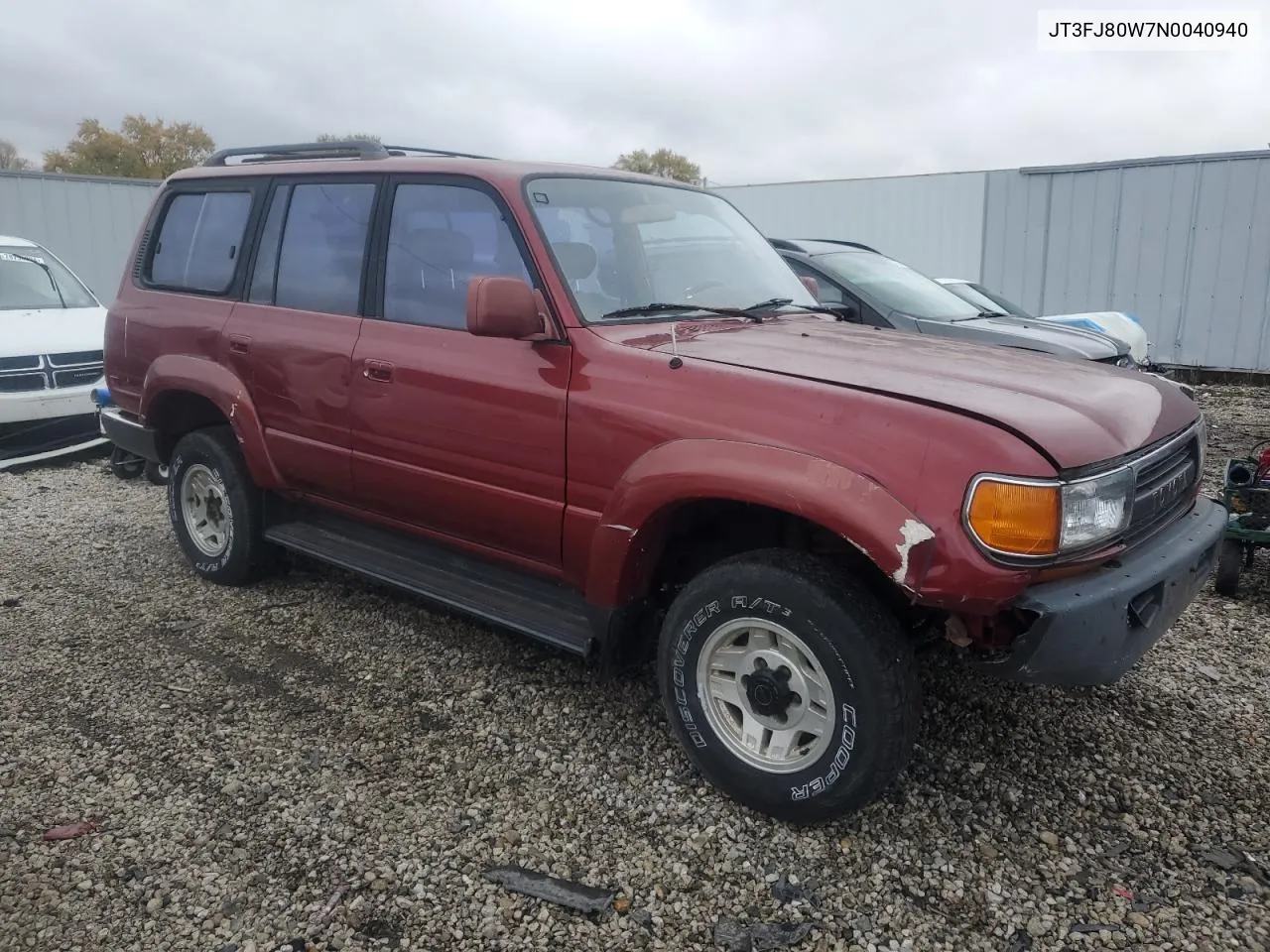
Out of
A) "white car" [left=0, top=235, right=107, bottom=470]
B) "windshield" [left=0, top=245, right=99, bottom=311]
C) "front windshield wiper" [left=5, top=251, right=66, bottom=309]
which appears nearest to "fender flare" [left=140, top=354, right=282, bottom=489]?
"white car" [left=0, top=235, right=107, bottom=470]

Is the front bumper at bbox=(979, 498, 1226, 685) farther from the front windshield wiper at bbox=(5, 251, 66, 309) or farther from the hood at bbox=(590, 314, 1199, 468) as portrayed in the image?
the front windshield wiper at bbox=(5, 251, 66, 309)

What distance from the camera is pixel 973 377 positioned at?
271 cm

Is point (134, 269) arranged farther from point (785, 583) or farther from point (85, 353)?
point (785, 583)

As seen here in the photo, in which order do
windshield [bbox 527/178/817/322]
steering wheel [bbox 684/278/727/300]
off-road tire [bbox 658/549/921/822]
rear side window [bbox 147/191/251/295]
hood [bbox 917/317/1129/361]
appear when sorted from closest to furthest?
off-road tire [bbox 658/549/921/822] < windshield [bbox 527/178/817/322] < steering wheel [bbox 684/278/727/300] < rear side window [bbox 147/191/251/295] < hood [bbox 917/317/1129/361]

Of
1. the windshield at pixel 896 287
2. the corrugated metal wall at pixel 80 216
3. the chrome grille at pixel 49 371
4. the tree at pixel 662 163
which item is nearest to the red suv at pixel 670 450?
the windshield at pixel 896 287

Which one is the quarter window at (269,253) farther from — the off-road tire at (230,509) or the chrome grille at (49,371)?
the chrome grille at (49,371)

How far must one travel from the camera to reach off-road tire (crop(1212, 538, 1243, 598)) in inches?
173

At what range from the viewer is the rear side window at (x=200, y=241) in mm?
4309

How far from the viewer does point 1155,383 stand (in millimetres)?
3125

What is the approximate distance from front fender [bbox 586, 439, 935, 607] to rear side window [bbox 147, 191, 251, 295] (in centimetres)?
256

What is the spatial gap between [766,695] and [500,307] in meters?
1.44

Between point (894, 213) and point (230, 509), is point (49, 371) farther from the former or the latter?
point (894, 213)

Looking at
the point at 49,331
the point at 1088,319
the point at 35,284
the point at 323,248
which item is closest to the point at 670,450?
the point at 323,248

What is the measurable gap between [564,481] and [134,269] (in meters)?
3.14
